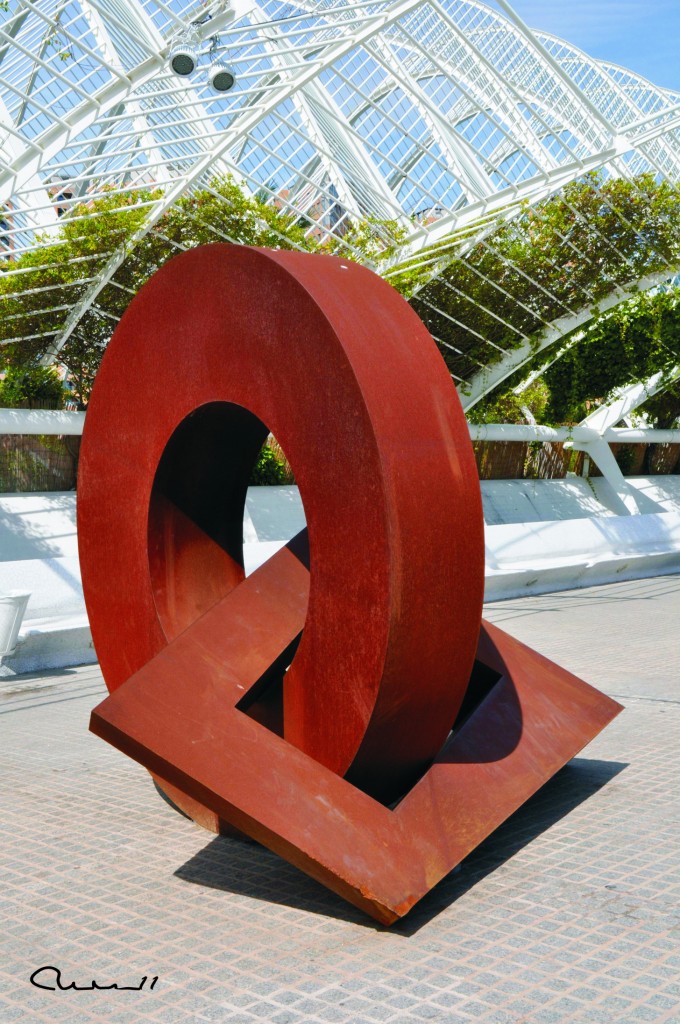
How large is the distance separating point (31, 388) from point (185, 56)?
9.12 meters

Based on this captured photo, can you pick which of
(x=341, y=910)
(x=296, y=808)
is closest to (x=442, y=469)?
(x=296, y=808)

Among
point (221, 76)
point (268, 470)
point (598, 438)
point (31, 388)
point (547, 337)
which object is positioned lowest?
point (598, 438)

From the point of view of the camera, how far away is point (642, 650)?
1037 cm

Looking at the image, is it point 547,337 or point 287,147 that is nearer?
point 547,337

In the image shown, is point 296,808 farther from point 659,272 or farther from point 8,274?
point 659,272

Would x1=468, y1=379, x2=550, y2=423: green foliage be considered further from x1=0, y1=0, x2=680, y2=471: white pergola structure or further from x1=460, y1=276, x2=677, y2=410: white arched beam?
x1=0, y1=0, x2=680, y2=471: white pergola structure

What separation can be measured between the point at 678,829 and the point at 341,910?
70.8 inches

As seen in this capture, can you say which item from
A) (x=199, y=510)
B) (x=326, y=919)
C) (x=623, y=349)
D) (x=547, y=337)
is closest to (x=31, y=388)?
(x=547, y=337)

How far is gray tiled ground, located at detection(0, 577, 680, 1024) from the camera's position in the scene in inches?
135

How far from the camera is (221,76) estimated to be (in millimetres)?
13297

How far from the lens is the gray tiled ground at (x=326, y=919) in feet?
11.3
